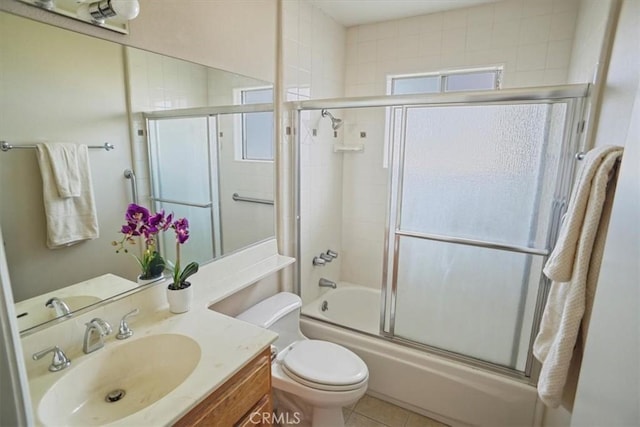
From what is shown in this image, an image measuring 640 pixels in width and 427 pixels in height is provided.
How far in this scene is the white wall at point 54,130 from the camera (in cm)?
98

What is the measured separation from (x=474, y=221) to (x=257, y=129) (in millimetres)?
1379

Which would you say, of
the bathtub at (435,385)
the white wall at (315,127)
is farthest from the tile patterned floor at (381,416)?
the white wall at (315,127)

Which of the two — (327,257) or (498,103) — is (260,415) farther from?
(498,103)

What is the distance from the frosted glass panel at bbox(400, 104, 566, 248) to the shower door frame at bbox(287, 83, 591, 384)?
56mm

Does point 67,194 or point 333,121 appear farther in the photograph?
point 333,121

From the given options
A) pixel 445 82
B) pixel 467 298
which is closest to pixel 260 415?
pixel 467 298

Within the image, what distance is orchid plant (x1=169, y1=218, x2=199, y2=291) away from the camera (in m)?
1.37

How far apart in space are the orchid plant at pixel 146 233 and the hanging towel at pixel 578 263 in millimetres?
1470

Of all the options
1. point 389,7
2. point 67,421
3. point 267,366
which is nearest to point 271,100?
point 389,7

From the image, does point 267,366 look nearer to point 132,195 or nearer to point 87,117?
point 132,195

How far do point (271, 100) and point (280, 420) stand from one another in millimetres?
1874

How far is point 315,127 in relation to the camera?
2.49 metres

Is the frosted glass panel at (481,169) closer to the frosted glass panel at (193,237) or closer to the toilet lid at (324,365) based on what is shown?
the toilet lid at (324,365)

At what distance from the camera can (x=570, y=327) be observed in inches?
43.7
